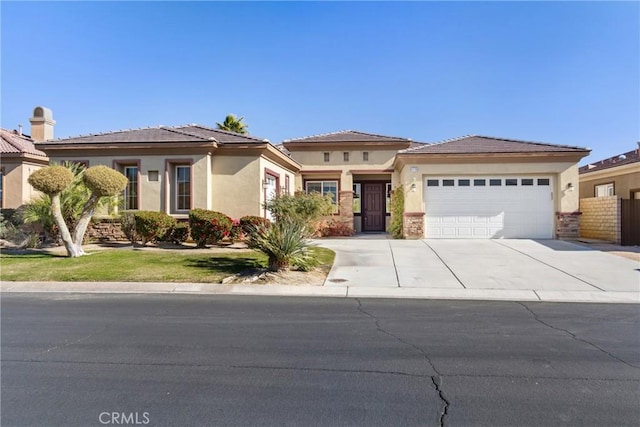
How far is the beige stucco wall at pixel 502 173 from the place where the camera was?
674 inches

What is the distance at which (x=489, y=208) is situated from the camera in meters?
17.4

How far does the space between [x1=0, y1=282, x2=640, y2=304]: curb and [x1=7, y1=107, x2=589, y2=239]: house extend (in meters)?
7.18

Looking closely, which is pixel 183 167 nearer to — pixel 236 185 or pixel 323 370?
pixel 236 185

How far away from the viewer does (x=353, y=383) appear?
4164mm

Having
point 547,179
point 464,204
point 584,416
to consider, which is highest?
point 547,179

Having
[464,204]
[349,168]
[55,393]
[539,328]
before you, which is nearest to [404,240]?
[464,204]

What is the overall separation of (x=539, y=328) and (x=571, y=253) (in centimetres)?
884

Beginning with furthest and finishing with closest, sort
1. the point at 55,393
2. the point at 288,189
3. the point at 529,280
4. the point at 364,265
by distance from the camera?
the point at 288,189 < the point at 364,265 < the point at 529,280 < the point at 55,393

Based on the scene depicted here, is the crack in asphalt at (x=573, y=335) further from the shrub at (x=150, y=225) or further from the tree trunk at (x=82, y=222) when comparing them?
→ the tree trunk at (x=82, y=222)

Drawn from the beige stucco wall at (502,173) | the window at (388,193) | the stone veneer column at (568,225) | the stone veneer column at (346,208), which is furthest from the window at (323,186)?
the stone veneer column at (568,225)

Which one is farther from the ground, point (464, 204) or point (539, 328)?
point (464, 204)

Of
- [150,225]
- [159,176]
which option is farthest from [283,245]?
[159,176]

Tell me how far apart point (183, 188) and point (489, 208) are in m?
13.1

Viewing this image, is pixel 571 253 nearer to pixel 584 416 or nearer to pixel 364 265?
pixel 364 265
